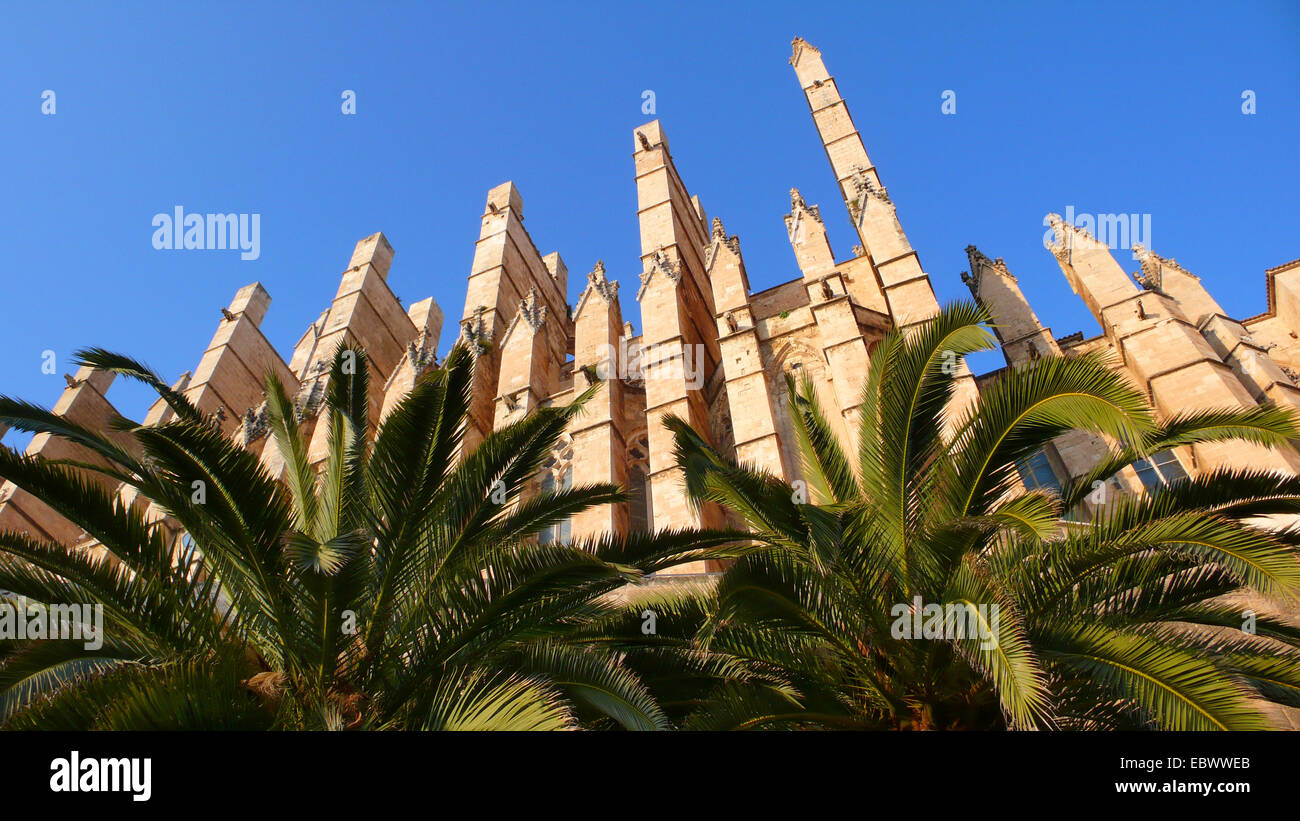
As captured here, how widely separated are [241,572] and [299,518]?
2.97 feet

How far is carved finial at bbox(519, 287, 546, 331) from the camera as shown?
59.7ft

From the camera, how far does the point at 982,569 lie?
19.2 ft

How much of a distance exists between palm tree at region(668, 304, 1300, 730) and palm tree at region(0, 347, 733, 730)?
1.08m

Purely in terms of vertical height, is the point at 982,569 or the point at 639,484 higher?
the point at 639,484

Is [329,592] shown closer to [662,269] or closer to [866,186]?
[662,269]

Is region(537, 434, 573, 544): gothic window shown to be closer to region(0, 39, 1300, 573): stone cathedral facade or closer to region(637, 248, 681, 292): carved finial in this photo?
region(0, 39, 1300, 573): stone cathedral facade

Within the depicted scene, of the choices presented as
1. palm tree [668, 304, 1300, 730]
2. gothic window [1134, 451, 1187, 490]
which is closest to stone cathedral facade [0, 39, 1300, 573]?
gothic window [1134, 451, 1187, 490]

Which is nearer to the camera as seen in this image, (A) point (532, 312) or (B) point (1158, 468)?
(B) point (1158, 468)

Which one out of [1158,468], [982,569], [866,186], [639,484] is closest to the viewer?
[982,569]

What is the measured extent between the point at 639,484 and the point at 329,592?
11.0 m

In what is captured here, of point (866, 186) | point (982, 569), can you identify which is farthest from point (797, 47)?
point (982, 569)

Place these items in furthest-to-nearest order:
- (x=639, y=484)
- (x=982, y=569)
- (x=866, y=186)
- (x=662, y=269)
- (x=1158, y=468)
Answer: (x=866, y=186) < (x=662, y=269) < (x=639, y=484) < (x=1158, y=468) < (x=982, y=569)

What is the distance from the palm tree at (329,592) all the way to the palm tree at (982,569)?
3.55 ft
